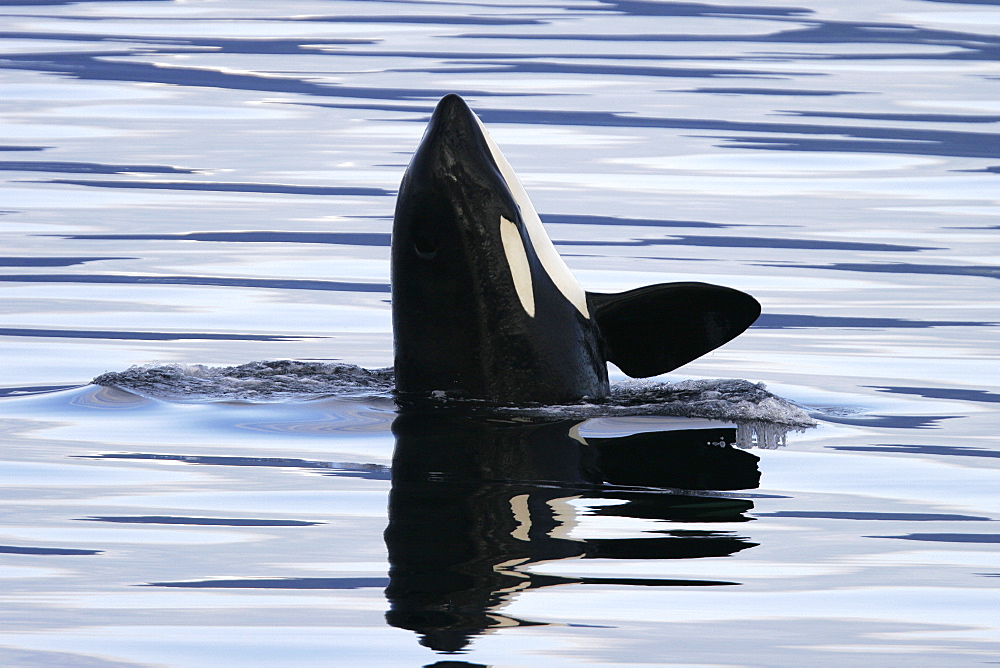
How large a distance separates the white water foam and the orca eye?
31.2 inches

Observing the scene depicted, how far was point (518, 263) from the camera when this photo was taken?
393 inches

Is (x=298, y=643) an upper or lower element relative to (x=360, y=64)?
lower

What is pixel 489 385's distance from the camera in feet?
32.9

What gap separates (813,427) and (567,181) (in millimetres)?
11195

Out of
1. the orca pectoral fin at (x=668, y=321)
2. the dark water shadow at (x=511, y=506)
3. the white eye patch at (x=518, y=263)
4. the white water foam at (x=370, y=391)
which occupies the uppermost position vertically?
the white eye patch at (x=518, y=263)

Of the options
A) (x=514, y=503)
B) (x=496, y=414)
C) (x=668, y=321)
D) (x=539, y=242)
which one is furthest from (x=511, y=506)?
(x=668, y=321)

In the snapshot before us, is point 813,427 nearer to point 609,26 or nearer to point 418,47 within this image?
point 418,47

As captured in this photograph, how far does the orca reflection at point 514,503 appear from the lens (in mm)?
6766

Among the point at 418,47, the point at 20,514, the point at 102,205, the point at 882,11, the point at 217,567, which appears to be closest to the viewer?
the point at 217,567

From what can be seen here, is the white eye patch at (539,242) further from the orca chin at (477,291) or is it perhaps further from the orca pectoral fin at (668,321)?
the orca pectoral fin at (668,321)

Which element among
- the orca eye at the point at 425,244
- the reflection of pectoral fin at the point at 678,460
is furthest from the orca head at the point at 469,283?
the reflection of pectoral fin at the point at 678,460

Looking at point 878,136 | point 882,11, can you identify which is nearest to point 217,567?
point 878,136

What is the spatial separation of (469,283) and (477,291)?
6cm

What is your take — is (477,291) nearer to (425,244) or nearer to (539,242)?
(425,244)
